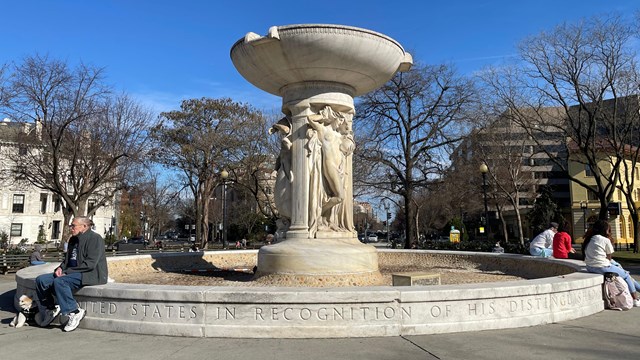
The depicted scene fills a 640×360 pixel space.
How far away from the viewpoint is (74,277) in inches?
239

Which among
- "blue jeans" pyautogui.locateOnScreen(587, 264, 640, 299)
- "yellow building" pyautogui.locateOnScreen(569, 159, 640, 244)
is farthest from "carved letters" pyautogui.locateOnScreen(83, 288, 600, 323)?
"yellow building" pyautogui.locateOnScreen(569, 159, 640, 244)

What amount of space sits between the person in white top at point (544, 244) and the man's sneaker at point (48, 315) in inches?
446

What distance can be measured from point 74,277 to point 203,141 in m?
30.2

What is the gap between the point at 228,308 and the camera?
5.45 meters

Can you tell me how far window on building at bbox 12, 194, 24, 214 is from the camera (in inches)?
2376

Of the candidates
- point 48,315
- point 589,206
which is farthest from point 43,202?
point 589,206

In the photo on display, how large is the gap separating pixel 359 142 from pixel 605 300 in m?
23.2

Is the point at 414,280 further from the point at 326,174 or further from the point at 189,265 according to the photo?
→ the point at 189,265

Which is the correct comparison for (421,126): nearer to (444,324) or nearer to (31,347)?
(444,324)

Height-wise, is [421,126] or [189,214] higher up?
[421,126]

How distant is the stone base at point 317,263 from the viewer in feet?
27.6

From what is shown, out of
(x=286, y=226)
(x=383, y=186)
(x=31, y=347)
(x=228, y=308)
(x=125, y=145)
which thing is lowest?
(x=31, y=347)

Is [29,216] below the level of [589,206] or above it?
below

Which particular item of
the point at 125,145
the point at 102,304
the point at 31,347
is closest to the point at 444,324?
the point at 102,304
